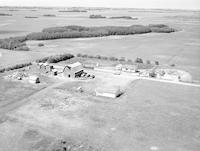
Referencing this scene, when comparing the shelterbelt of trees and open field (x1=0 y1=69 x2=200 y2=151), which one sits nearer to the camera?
open field (x1=0 y1=69 x2=200 y2=151)

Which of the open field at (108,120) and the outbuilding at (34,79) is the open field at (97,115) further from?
the outbuilding at (34,79)

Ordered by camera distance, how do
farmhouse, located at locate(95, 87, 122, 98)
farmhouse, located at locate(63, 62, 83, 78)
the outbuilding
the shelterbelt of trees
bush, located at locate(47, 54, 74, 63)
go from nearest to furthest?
1. farmhouse, located at locate(95, 87, 122, 98)
2. the outbuilding
3. farmhouse, located at locate(63, 62, 83, 78)
4. bush, located at locate(47, 54, 74, 63)
5. the shelterbelt of trees

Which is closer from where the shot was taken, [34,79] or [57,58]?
[34,79]

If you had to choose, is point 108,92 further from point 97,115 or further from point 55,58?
point 55,58

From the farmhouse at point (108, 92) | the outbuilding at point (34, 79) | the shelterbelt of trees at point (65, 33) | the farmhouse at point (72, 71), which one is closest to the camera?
the farmhouse at point (108, 92)

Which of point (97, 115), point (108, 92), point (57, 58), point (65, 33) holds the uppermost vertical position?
point (65, 33)

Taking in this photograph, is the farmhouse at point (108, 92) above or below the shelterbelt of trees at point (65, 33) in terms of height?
below

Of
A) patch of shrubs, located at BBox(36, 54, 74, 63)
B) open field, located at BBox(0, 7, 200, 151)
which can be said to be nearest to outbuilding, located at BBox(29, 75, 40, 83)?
open field, located at BBox(0, 7, 200, 151)

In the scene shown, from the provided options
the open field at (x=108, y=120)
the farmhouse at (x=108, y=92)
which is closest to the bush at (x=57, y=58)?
the open field at (x=108, y=120)

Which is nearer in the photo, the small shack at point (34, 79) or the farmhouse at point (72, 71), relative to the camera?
the small shack at point (34, 79)

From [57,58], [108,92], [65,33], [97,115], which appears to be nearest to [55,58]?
[57,58]

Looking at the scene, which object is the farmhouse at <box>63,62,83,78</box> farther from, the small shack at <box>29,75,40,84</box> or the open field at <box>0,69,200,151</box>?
the open field at <box>0,69,200,151</box>
